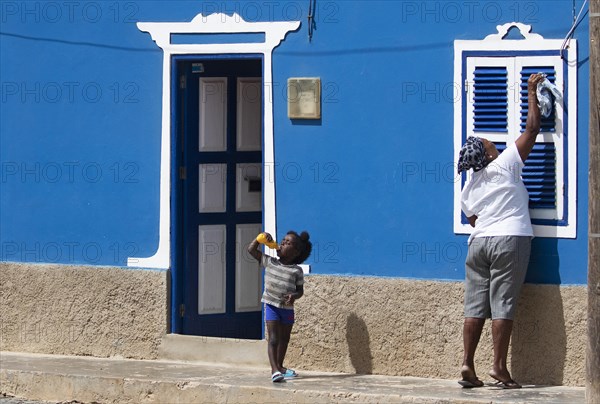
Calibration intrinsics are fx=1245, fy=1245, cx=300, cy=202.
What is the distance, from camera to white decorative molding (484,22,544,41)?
8727 mm

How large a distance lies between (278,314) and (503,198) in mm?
1816

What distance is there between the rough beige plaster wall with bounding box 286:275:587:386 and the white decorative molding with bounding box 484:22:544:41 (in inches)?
68.9

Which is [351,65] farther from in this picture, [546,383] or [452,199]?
[546,383]

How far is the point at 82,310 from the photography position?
32.7ft

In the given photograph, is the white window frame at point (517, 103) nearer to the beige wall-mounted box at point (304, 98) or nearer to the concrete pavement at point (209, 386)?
the beige wall-mounted box at point (304, 98)

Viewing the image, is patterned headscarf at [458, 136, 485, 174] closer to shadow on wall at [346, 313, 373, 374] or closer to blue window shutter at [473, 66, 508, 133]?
blue window shutter at [473, 66, 508, 133]

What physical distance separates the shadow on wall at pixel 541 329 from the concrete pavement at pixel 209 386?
0.45ft

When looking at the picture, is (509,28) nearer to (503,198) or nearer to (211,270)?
(503,198)

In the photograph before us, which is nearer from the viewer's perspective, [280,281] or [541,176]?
[541,176]

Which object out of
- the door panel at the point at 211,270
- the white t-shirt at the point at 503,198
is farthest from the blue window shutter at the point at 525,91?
the door panel at the point at 211,270

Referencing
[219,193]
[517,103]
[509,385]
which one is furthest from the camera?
[219,193]

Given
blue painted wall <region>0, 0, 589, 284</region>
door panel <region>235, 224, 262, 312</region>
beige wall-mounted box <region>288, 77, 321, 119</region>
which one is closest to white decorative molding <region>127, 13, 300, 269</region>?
blue painted wall <region>0, 0, 589, 284</region>

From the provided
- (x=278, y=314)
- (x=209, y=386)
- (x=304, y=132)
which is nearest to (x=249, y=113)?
(x=304, y=132)

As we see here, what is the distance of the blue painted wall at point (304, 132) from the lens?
353 inches
